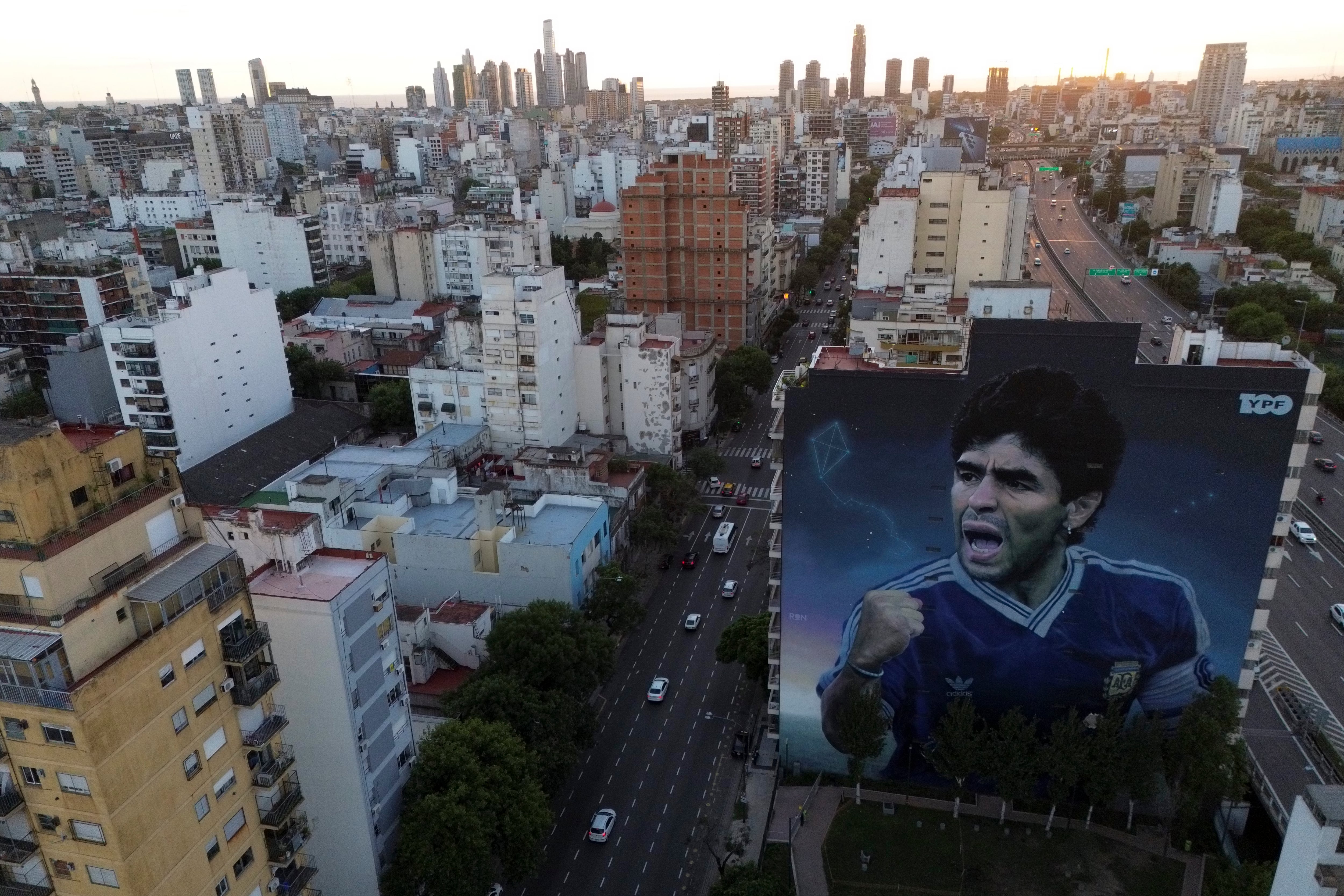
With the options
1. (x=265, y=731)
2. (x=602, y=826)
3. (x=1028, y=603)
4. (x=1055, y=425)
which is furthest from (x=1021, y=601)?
(x=265, y=731)

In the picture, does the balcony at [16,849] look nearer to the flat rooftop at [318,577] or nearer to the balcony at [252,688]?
the balcony at [252,688]

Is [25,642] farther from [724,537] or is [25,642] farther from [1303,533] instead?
[1303,533]

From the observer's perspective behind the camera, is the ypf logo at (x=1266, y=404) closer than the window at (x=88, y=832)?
No

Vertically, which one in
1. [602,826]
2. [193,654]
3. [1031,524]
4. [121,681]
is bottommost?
[602,826]

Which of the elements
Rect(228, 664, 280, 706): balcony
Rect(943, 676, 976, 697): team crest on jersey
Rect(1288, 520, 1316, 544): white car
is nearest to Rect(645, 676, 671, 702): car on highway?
Rect(943, 676, 976, 697): team crest on jersey

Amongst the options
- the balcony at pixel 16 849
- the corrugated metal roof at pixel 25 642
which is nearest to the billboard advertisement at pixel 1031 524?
the corrugated metal roof at pixel 25 642

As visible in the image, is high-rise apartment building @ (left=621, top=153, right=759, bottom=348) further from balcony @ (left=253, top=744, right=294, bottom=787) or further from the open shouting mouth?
balcony @ (left=253, top=744, right=294, bottom=787)
